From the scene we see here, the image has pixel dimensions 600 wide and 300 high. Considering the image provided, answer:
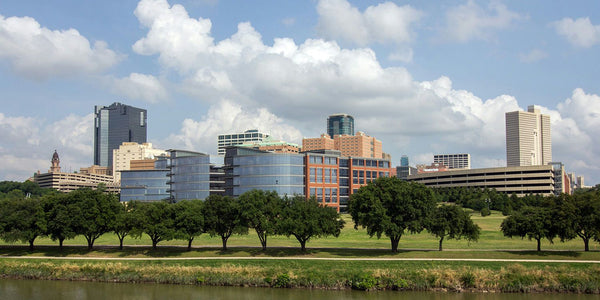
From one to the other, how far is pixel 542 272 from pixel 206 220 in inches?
1734

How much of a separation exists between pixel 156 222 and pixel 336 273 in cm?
3084

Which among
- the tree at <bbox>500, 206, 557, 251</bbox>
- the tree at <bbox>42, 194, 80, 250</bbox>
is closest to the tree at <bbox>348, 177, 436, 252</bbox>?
the tree at <bbox>500, 206, 557, 251</bbox>

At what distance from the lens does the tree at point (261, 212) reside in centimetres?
7250

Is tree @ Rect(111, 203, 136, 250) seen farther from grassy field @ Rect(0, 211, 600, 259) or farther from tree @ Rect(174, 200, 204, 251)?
tree @ Rect(174, 200, 204, 251)

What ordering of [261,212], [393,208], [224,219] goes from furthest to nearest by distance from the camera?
1. [224,219]
2. [261,212]
3. [393,208]

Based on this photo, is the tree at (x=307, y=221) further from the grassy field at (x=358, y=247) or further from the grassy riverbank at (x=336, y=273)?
the grassy riverbank at (x=336, y=273)

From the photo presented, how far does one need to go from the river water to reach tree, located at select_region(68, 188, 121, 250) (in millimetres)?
16290

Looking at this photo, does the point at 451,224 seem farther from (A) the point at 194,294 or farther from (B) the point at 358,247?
(A) the point at 194,294

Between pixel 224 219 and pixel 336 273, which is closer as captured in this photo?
pixel 336 273

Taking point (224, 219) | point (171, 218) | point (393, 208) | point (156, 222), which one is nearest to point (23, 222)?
point (156, 222)

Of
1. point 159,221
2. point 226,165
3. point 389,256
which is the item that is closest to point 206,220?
point 159,221

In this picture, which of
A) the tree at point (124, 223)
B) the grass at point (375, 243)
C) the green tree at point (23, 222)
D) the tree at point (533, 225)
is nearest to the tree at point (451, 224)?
the grass at point (375, 243)

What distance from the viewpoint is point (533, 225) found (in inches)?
2640

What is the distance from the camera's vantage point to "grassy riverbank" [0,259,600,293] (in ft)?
174
